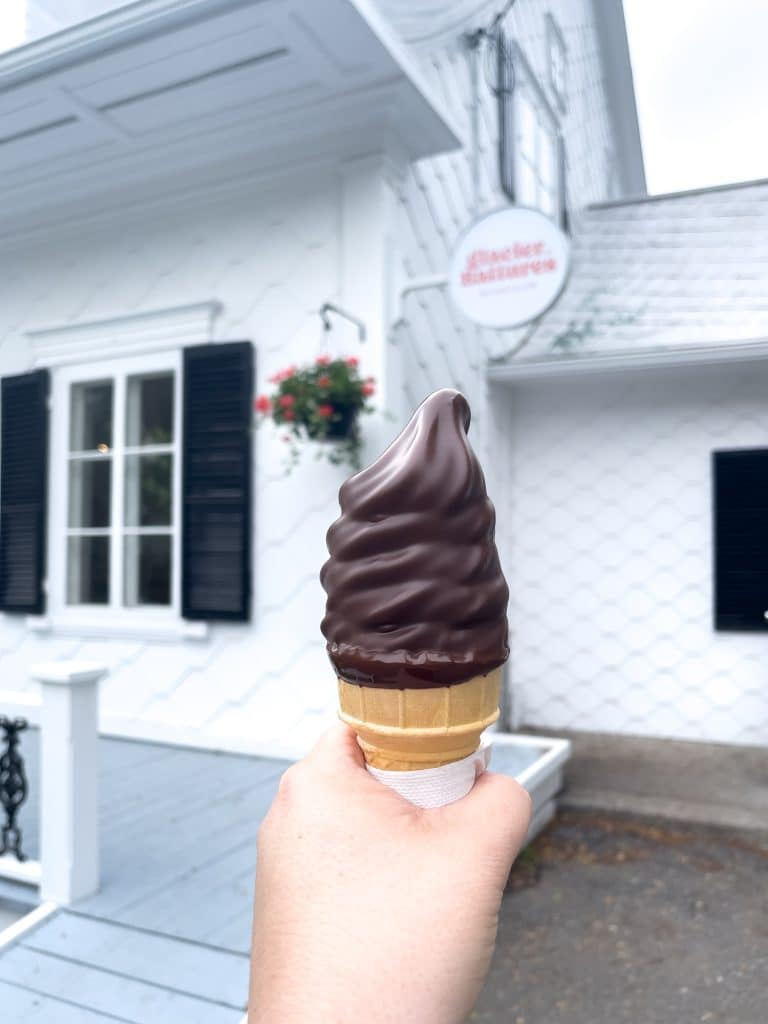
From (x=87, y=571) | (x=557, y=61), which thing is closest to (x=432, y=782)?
(x=87, y=571)

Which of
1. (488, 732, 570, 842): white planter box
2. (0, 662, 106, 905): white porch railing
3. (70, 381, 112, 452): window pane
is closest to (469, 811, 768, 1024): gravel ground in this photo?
(488, 732, 570, 842): white planter box

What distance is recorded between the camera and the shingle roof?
5.84m

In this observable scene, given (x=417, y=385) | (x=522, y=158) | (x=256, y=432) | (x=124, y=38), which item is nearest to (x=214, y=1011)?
(x=256, y=432)

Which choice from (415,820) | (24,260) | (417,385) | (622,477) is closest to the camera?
(415,820)

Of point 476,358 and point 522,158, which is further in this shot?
point 522,158

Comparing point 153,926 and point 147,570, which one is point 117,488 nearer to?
point 147,570

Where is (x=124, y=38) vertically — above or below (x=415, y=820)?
above

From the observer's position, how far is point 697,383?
598 centimetres

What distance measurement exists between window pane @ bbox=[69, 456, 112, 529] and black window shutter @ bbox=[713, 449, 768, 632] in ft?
15.0

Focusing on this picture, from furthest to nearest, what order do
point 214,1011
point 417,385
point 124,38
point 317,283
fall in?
point 417,385 < point 317,283 < point 124,38 < point 214,1011

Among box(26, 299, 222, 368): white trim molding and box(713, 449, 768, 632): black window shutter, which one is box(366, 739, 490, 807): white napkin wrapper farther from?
box(713, 449, 768, 632): black window shutter

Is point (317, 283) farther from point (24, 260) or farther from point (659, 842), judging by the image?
point (659, 842)

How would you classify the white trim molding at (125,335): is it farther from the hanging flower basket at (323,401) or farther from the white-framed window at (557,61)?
the white-framed window at (557,61)

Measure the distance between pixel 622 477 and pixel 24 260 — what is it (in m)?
4.94
